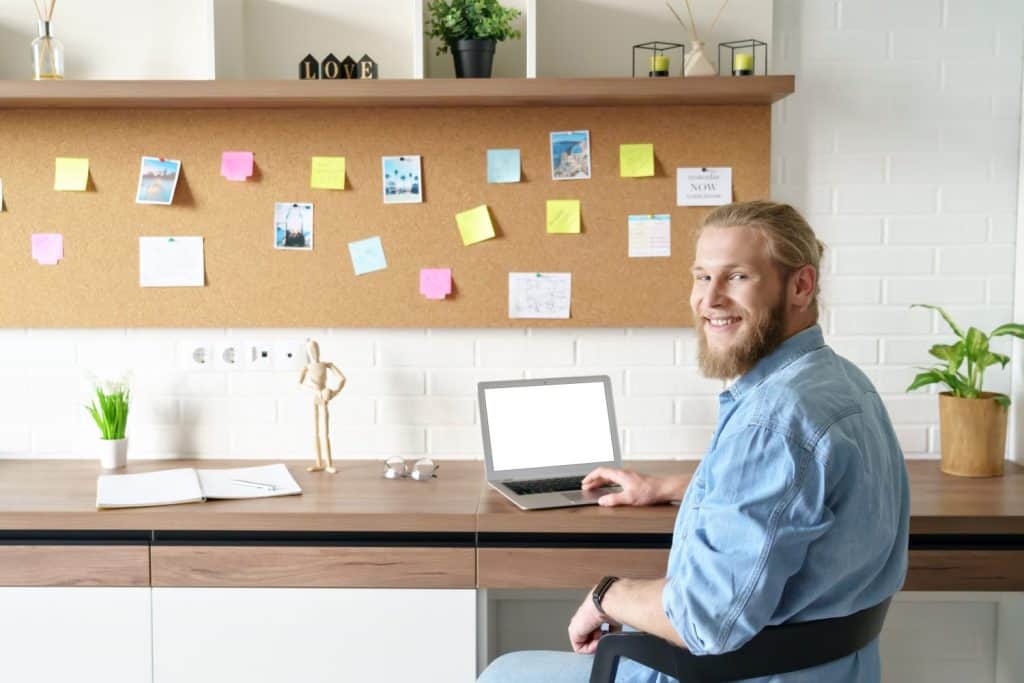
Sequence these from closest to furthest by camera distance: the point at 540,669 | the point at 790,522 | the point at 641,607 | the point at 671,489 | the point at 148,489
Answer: the point at 790,522, the point at 641,607, the point at 540,669, the point at 671,489, the point at 148,489

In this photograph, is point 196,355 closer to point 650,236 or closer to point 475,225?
point 475,225

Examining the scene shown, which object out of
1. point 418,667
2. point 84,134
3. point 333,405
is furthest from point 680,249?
point 84,134

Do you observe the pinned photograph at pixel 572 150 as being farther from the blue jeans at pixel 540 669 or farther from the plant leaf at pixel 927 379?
the blue jeans at pixel 540 669

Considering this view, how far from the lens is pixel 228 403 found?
2.92 meters

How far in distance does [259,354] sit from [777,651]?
182 cm

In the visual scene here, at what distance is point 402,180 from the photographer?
2.84m

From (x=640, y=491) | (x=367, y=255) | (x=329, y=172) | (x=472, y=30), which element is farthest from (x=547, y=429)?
(x=472, y=30)

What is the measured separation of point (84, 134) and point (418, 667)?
1.70m

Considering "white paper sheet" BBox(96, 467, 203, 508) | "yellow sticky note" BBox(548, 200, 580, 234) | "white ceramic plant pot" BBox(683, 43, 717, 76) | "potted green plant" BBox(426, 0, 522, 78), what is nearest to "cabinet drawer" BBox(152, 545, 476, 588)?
"white paper sheet" BBox(96, 467, 203, 508)

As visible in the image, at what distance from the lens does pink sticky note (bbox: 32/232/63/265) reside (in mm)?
2869

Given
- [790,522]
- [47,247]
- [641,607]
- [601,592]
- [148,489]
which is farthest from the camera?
[47,247]

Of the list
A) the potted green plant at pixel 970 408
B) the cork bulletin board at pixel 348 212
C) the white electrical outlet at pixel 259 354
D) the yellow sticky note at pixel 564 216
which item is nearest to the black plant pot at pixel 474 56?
the cork bulletin board at pixel 348 212

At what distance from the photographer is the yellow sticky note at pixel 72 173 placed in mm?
2842

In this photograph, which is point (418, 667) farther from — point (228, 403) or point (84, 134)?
point (84, 134)
